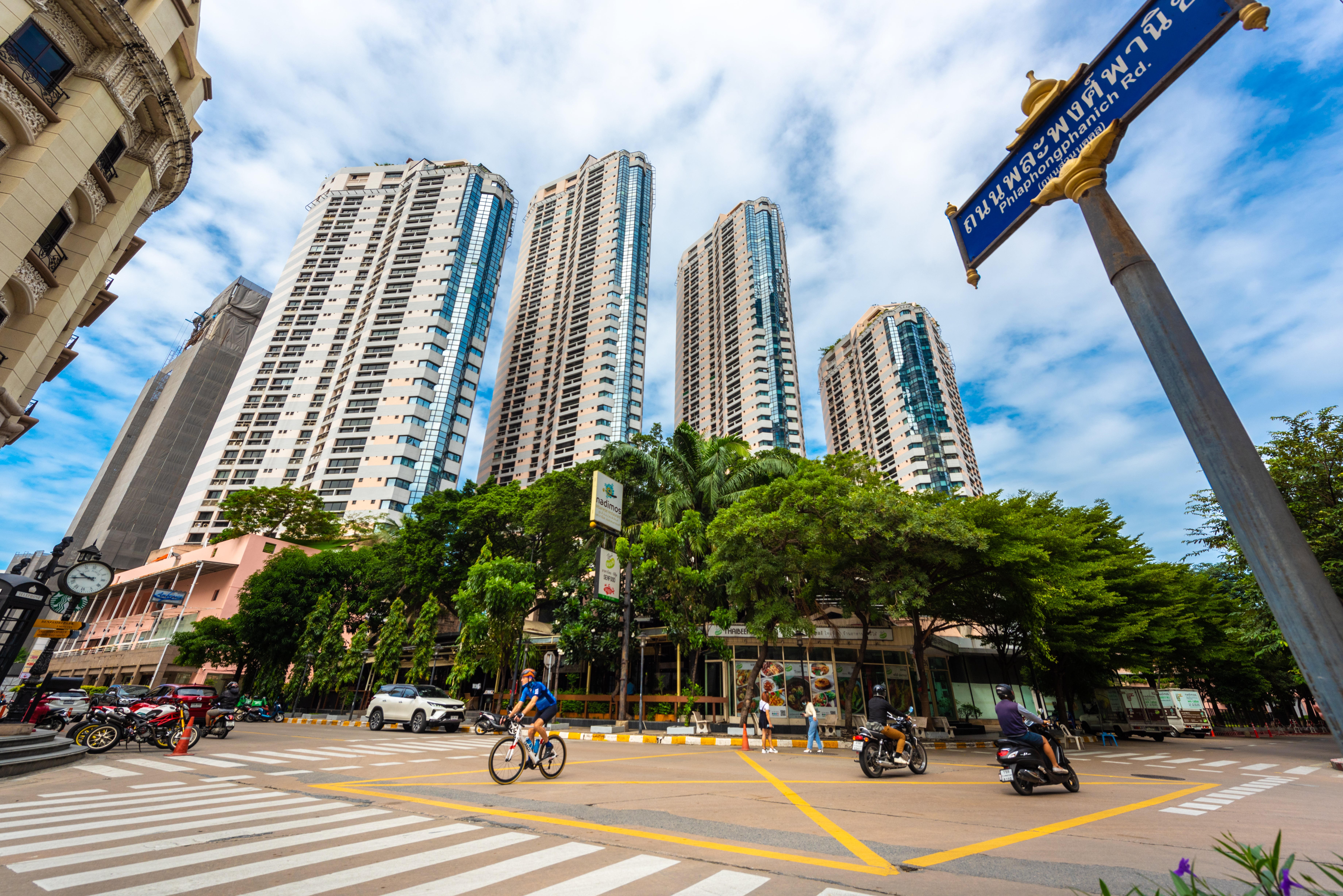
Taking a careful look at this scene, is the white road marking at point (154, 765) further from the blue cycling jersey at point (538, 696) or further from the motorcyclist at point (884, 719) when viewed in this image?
the motorcyclist at point (884, 719)

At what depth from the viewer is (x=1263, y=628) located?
60.2 feet

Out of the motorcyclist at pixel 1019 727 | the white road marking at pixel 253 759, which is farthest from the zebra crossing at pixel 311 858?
the motorcyclist at pixel 1019 727

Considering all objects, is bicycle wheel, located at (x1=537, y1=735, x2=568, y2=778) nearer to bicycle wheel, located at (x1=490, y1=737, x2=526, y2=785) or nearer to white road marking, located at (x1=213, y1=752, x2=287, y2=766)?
bicycle wheel, located at (x1=490, y1=737, x2=526, y2=785)

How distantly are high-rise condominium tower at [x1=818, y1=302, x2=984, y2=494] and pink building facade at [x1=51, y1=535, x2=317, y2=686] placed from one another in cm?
6376

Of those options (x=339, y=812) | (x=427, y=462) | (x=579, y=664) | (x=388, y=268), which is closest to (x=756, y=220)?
(x=388, y=268)

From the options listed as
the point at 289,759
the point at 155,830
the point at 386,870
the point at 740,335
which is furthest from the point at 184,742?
the point at 740,335

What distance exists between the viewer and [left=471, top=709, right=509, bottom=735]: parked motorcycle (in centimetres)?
2047

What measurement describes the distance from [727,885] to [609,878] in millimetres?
856

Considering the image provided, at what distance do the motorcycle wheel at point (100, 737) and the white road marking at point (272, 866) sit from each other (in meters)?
12.4

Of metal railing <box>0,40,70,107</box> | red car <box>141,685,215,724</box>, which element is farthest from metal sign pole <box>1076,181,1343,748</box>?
metal railing <box>0,40,70,107</box>

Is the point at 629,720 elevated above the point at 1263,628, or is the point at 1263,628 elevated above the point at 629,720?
the point at 1263,628

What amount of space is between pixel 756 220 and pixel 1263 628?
98.9m

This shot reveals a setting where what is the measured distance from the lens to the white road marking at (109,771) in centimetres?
930

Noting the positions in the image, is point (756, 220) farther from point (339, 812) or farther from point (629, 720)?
point (339, 812)
